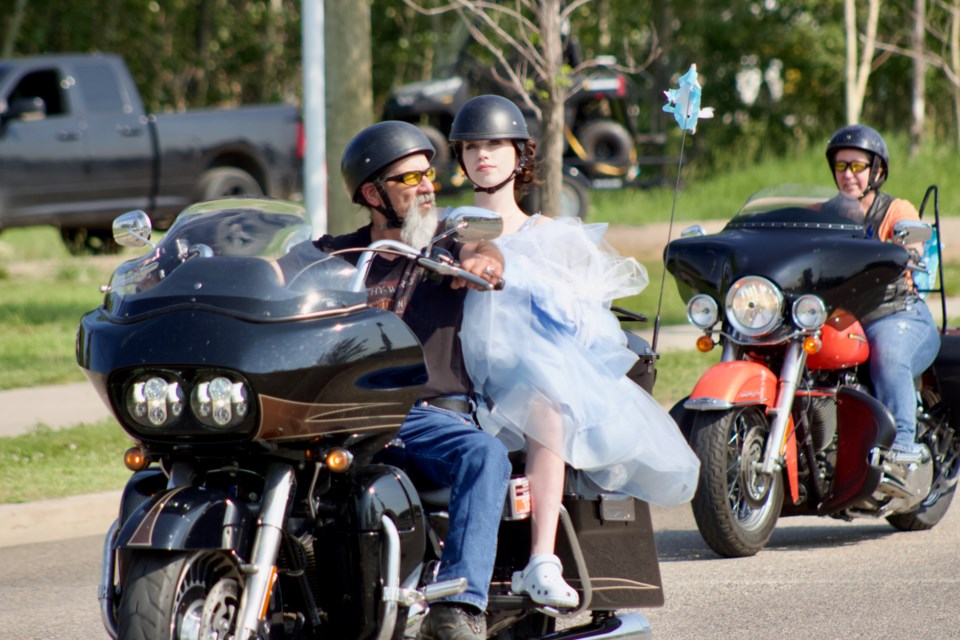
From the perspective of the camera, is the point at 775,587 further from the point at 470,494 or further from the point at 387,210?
the point at 387,210

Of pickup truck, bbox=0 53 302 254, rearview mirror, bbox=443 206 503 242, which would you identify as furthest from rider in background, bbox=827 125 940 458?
pickup truck, bbox=0 53 302 254

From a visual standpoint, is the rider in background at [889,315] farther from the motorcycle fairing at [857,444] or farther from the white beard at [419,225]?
the white beard at [419,225]

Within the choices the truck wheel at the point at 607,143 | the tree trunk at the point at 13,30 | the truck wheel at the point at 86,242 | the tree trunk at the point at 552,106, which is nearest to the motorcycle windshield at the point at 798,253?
the tree trunk at the point at 552,106

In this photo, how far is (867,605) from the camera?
223 inches

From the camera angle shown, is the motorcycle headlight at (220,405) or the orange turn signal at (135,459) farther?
the orange turn signal at (135,459)

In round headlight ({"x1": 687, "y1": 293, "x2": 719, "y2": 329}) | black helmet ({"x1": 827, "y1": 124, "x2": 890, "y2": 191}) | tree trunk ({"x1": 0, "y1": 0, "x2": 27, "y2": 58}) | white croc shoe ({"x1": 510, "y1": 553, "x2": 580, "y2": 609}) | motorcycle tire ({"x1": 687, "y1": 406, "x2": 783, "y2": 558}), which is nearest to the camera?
white croc shoe ({"x1": 510, "y1": 553, "x2": 580, "y2": 609})

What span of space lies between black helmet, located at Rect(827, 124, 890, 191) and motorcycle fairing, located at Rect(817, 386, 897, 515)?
120 cm

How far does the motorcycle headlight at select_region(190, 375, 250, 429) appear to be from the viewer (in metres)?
3.64

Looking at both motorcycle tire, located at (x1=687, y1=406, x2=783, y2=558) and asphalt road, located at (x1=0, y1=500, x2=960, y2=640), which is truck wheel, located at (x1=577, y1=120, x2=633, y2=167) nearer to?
asphalt road, located at (x1=0, y1=500, x2=960, y2=640)

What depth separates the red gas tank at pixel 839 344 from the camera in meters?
6.52

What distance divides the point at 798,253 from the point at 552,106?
5.26m

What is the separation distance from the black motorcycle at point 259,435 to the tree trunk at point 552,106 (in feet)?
23.3

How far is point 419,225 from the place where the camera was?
179 inches

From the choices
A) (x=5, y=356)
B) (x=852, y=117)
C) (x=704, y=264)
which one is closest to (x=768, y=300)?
(x=704, y=264)
